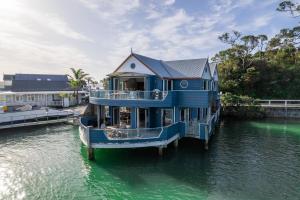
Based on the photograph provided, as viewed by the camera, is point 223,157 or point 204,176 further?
point 223,157

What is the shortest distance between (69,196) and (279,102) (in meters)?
40.4

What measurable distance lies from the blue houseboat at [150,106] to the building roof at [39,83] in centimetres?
3402

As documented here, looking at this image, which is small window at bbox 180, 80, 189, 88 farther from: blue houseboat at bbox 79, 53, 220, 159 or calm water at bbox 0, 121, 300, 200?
calm water at bbox 0, 121, 300, 200

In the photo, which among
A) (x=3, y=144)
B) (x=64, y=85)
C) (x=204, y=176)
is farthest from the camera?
(x=64, y=85)

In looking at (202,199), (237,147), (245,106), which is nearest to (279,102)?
(245,106)

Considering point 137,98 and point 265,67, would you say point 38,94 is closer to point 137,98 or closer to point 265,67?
point 137,98

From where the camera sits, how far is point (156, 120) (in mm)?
19078

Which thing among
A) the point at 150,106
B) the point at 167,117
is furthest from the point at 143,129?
the point at 167,117

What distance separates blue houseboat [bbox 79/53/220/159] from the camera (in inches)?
572

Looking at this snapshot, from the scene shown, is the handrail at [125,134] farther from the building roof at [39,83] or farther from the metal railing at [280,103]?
the building roof at [39,83]

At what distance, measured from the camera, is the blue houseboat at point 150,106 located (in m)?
14.5

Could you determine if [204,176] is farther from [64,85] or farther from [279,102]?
[64,85]

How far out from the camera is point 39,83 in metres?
50.3

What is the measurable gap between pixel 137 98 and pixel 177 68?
22.1ft
